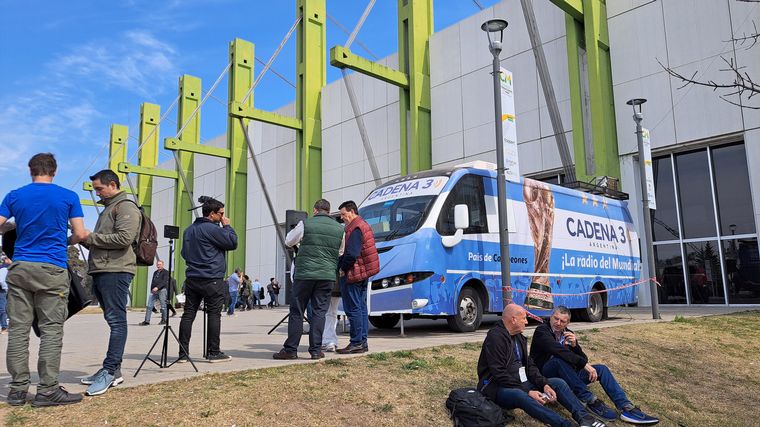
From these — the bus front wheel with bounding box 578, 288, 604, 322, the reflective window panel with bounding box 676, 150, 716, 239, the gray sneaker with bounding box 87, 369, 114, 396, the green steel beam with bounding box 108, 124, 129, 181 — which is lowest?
the gray sneaker with bounding box 87, 369, 114, 396

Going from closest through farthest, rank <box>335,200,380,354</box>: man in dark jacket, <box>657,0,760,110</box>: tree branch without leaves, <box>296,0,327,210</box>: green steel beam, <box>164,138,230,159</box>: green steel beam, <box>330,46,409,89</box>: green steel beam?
1. <box>657,0,760,110</box>: tree branch without leaves
2. <box>335,200,380,354</box>: man in dark jacket
3. <box>330,46,409,89</box>: green steel beam
4. <box>296,0,327,210</box>: green steel beam
5. <box>164,138,230,159</box>: green steel beam

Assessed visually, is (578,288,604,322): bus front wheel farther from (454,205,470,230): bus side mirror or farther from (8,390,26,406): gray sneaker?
(8,390,26,406): gray sneaker

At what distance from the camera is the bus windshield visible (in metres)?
9.26

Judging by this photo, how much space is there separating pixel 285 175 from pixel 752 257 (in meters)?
23.0

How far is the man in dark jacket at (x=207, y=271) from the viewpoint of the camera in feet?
20.0

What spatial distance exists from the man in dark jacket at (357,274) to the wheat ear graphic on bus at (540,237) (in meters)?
4.48

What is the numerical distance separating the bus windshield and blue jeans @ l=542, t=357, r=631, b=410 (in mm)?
3832

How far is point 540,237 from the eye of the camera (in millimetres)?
11023

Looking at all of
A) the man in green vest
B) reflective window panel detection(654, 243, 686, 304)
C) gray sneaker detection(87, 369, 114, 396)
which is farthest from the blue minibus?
reflective window panel detection(654, 243, 686, 304)

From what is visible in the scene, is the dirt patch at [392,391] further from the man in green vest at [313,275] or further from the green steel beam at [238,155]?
the green steel beam at [238,155]

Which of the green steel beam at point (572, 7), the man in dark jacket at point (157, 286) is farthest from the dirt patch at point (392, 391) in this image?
the green steel beam at point (572, 7)

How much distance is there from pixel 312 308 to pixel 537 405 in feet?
9.02

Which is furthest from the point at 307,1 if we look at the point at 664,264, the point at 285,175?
the point at 664,264

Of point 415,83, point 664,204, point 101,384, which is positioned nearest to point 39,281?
point 101,384
